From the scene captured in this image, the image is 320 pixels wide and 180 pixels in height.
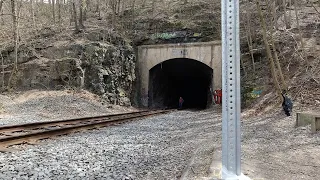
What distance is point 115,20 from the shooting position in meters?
23.5

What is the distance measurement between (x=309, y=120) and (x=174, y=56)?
15007mm

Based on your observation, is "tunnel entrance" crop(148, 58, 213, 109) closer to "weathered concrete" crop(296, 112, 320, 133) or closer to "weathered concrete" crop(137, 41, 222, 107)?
"weathered concrete" crop(137, 41, 222, 107)

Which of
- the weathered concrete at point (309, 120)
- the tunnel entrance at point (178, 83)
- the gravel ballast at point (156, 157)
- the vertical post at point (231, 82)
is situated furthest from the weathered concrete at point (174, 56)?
the vertical post at point (231, 82)

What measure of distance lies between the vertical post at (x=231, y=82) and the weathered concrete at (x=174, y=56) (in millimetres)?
19027

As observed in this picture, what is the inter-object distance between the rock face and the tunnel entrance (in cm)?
469

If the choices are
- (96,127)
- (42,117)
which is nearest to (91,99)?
(42,117)

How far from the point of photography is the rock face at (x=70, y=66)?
16.9 metres

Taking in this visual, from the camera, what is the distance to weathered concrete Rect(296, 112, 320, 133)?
7.21m

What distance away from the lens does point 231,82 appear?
8.60 ft

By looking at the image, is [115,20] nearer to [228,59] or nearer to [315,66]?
[315,66]

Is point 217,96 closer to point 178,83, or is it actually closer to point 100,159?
point 178,83

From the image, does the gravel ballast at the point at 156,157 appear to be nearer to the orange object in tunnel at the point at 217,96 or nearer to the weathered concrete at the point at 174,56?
the orange object in tunnel at the point at 217,96

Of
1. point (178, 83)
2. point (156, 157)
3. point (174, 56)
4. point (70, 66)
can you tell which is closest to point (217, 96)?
point (174, 56)

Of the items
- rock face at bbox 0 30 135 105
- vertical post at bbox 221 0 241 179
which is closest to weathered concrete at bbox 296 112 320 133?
vertical post at bbox 221 0 241 179
